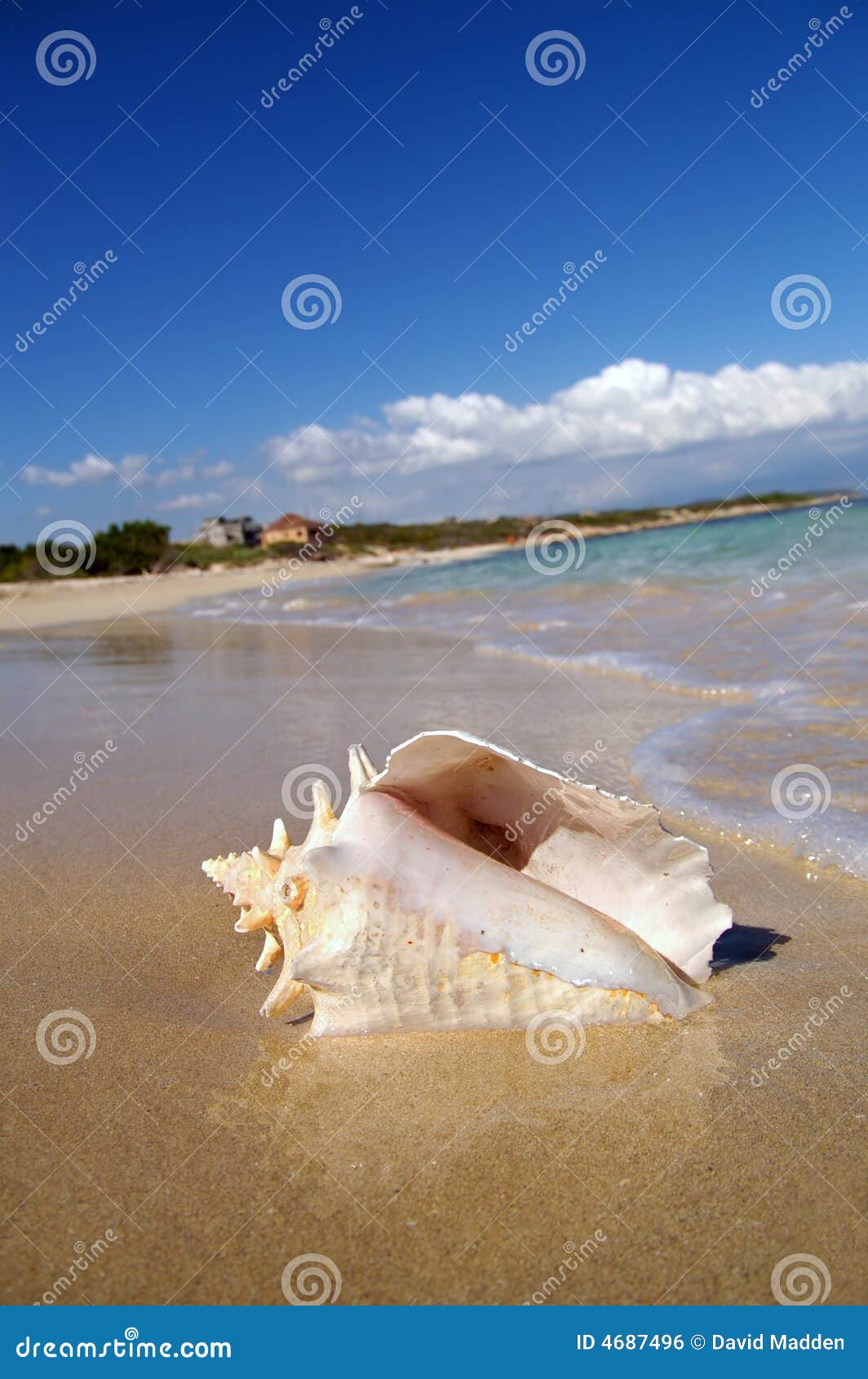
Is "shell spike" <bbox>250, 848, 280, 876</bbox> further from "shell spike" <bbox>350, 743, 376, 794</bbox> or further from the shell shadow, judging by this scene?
the shell shadow

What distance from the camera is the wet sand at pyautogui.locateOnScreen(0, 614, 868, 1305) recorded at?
5.67ft

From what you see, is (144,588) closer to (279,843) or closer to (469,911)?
(279,843)

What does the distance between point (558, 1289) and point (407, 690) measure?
20.3 feet

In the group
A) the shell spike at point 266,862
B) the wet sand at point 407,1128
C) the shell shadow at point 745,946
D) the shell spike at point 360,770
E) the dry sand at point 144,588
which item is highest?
the shell spike at point 360,770

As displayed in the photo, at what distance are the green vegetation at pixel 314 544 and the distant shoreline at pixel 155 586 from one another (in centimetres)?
109

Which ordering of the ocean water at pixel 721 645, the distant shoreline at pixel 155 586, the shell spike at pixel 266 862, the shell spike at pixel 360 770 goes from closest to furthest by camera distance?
1. the shell spike at pixel 360 770
2. the shell spike at pixel 266 862
3. the ocean water at pixel 721 645
4. the distant shoreline at pixel 155 586

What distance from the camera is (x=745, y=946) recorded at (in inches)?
117

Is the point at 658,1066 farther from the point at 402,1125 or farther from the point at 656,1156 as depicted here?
the point at 402,1125

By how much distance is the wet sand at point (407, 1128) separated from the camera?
1728mm

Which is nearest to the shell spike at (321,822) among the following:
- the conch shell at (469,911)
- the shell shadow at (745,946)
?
the conch shell at (469,911)

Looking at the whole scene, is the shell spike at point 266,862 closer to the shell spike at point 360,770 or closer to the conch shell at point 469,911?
the conch shell at point 469,911

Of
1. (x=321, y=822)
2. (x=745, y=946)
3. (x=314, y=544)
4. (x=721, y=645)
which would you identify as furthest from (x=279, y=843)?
(x=314, y=544)

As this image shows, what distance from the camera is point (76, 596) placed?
26906 millimetres

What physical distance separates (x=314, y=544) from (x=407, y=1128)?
2546cm
